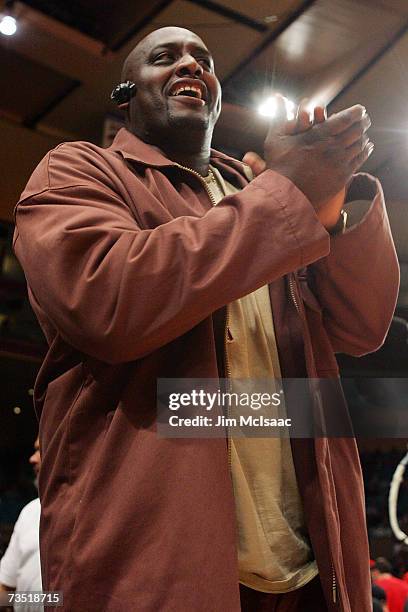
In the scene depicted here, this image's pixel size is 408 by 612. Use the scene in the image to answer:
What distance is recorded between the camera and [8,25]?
279 cm

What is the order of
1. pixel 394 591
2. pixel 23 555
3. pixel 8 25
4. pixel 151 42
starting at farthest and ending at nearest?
1. pixel 394 591
2. pixel 8 25
3. pixel 23 555
4. pixel 151 42

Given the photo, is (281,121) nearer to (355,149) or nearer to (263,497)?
(355,149)

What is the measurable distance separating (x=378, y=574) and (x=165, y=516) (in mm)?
3396

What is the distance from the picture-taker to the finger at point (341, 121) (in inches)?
30.0

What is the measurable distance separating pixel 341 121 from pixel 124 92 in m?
0.42

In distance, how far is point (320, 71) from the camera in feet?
9.93

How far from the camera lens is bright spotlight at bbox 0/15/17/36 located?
8.97 ft

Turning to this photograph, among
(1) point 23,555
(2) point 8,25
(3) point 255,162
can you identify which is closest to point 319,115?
(3) point 255,162

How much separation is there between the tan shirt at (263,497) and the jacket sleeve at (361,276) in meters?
0.10

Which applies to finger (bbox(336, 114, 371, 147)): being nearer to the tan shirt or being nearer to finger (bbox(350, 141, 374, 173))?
finger (bbox(350, 141, 374, 173))

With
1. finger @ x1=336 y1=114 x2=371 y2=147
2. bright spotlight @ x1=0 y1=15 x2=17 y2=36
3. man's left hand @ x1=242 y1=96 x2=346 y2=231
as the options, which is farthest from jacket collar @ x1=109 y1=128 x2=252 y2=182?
bright spotlight @ x1=0 y1=15 x2=17 y2=36

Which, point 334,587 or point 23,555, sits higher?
point 23,555

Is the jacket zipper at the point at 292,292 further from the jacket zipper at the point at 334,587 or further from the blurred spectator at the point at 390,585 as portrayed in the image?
the blurred spectator at the point at 390,585

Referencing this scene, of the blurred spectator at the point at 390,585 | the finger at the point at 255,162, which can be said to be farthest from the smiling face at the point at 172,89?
the blurred spectator at the point at 390,585
